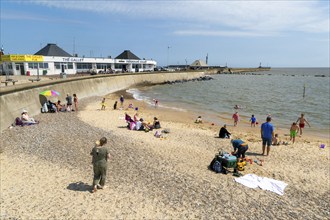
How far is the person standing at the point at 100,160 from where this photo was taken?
8.45 meters

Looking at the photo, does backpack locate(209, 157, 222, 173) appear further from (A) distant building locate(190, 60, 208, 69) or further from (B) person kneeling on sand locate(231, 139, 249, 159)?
(A) distant building locate(190, 60, 208, 69)

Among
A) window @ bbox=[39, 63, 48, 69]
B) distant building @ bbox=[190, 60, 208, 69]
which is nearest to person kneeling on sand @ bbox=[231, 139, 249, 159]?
window @ bbox=[39, 63, 48, 69]

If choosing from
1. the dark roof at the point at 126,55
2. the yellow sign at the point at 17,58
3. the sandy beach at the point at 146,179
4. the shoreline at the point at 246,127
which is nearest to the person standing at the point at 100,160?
the sandy beach at the point at 146,179

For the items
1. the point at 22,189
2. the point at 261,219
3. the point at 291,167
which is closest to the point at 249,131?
the point at 291,167

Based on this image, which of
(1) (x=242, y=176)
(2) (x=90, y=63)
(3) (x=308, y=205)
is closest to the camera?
(3) (x=308, y=205)

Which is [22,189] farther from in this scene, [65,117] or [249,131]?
[249,131]

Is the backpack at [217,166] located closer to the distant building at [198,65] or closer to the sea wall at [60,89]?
the sea wall at [60,89]

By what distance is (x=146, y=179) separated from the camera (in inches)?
397

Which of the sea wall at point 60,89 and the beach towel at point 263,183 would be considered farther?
the sea wall at point 60,89

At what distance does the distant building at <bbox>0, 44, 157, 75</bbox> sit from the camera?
42250 millimetres

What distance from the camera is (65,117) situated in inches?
804

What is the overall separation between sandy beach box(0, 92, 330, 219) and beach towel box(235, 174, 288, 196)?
267mm

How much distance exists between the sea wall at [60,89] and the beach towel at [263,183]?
537 inches

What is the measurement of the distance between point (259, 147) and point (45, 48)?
44.8 m
